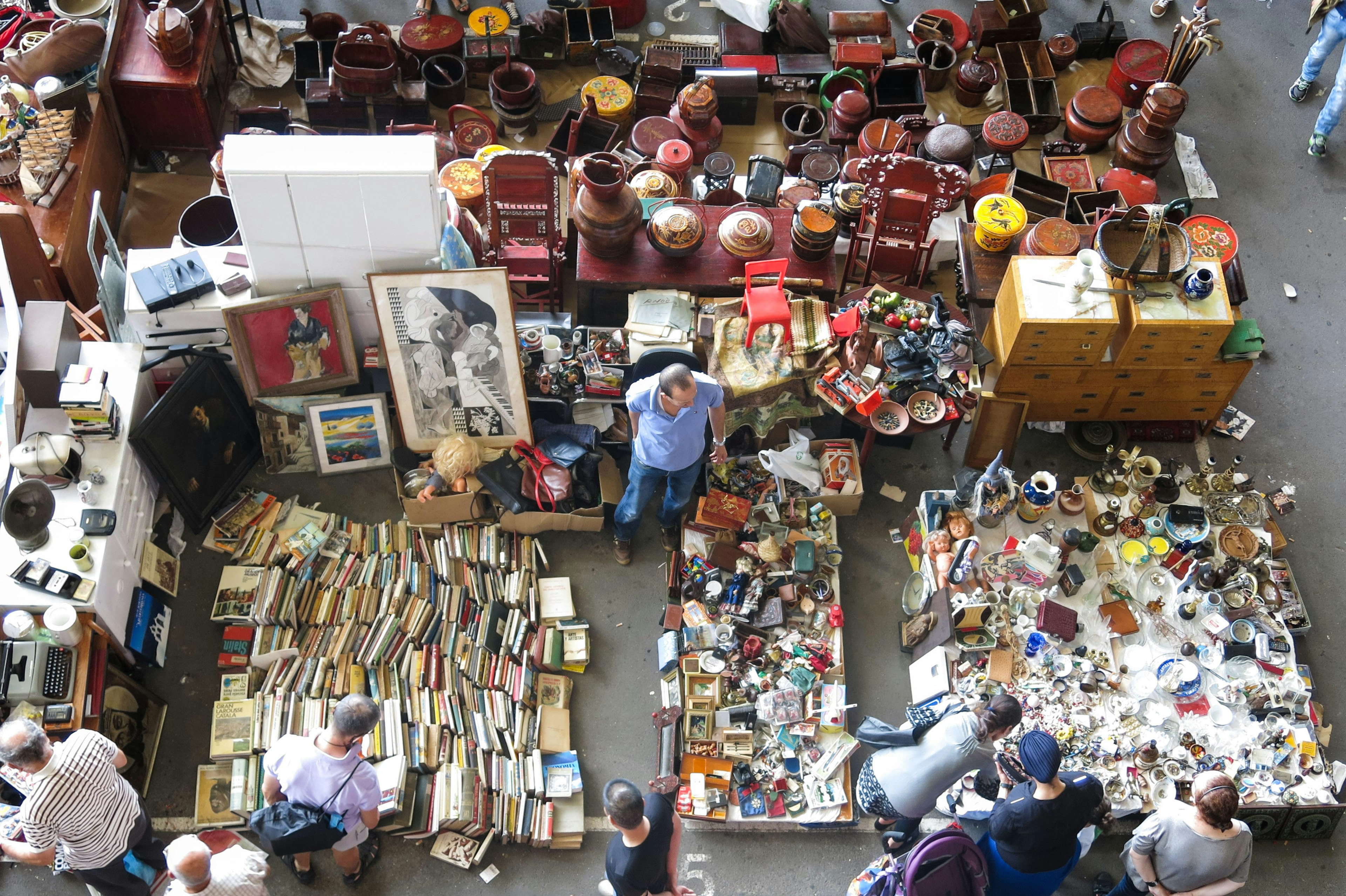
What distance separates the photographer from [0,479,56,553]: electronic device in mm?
6578

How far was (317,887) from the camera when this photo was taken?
21.8 ft

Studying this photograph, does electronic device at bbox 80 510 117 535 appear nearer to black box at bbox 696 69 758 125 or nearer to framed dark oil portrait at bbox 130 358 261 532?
framed dark oil portrait at bbox 130 358 261 532

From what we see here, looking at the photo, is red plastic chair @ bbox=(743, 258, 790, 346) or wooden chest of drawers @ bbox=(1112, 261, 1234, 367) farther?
red plastic chair @ bbox=(743, 258, 790, 346)

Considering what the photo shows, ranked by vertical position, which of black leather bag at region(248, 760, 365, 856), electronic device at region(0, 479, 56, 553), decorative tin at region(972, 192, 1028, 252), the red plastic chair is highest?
decorative tin at region(972, 192, 1028, 252)

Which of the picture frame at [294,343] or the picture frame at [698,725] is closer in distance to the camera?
the picture frame at [698,725]

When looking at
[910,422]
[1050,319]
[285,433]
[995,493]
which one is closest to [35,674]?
[285,433]

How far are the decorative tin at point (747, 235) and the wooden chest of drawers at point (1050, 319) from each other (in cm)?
172

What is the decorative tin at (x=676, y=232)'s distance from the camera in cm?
814

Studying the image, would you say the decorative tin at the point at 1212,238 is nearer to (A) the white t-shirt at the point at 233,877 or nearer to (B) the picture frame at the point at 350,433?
(B) the picture frame at the point at 350,433

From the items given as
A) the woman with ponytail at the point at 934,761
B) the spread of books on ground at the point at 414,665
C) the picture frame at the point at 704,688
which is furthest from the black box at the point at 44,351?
the woman with ponytail at the point at 934,761

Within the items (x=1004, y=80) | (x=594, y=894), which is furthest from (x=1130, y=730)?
(x=1004, y=80)

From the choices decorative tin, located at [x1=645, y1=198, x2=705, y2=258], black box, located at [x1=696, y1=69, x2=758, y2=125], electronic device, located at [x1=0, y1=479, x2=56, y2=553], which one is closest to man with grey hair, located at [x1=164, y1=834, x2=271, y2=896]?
electronic device, located at [x1=0, y1=479, x2=56, y2=553]

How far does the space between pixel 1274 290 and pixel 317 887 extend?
8.48m

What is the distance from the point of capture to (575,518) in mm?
7906
